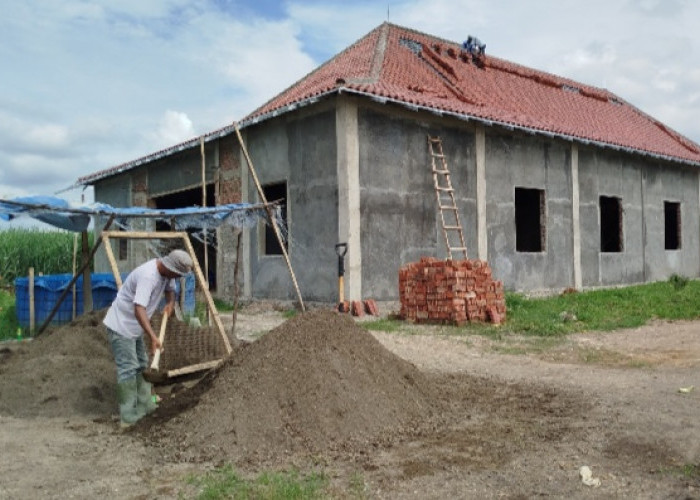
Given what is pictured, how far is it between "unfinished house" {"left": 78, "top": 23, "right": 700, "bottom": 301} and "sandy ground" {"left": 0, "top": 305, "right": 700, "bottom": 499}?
541 cm

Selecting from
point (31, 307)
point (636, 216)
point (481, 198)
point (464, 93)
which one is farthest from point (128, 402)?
point (636, 216)

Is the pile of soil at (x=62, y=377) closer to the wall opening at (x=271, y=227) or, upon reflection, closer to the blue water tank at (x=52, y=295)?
the blue water tank at (x=52, y=295)

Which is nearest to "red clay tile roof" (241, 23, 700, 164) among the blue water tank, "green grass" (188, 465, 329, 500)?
the blue water tank

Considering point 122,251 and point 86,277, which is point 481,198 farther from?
point 122,251

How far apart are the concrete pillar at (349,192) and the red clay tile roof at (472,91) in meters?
0.64

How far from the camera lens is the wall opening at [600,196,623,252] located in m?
17.2

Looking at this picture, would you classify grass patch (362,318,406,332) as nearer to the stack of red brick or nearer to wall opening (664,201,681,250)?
the stack of red brick

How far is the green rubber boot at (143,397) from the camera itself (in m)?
5.54

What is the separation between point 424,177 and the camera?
1266 cm

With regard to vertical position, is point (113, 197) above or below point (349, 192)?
above

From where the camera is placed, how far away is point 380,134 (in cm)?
1200

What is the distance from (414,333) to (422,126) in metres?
4.72

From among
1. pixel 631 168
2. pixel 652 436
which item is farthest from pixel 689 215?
pixel 652 436

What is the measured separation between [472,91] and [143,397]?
39.2 feet
